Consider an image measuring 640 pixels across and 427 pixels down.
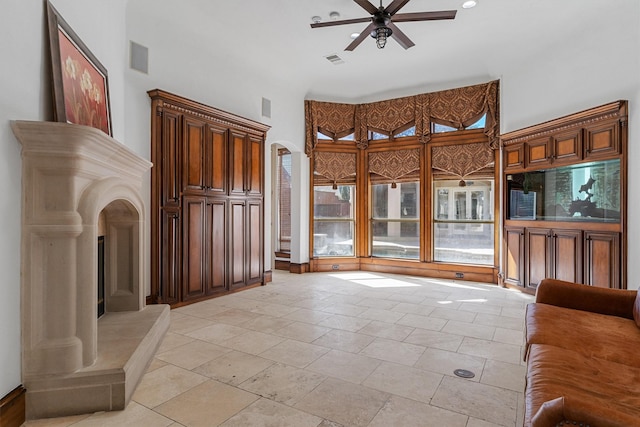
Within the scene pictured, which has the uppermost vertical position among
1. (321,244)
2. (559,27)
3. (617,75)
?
(559,27)

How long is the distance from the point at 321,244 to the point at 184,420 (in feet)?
17.3

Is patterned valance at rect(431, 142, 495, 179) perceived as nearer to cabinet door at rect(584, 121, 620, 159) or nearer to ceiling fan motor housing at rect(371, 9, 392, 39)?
cabinet door at rect(584, 121, 620, 159)

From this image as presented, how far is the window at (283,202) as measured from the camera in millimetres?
7891

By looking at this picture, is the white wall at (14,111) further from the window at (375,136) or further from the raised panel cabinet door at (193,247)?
the window at (375,136)

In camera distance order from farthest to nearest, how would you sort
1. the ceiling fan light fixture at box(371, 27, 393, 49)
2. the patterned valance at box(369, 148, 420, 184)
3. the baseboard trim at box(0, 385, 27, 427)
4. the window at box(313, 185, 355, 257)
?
the window at box(313, 185, 355, 257), the patterned valance at box(369, 148, 420, 184), the ceiling fan light fixture at box(371, 27, 393, 49), the baseboard trim at box(0, 385, 27, 427)

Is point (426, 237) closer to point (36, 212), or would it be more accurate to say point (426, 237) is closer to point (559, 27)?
point (559, 27)

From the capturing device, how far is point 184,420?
2.05 meters

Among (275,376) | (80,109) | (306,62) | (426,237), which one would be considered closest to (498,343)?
(275,376)

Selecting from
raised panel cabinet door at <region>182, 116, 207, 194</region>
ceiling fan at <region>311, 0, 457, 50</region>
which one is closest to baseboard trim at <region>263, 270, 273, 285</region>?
raised panel cabinet door at <region>182, 116, 207, 194</region>

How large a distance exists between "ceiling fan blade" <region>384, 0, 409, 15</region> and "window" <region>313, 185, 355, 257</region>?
3.88m

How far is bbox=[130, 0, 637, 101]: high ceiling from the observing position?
13.8ft

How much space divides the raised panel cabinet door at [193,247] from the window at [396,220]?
3570 millimetres

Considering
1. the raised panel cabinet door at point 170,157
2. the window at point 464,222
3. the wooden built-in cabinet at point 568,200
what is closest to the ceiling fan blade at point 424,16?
the wooden built-in cabinet at point 568,200

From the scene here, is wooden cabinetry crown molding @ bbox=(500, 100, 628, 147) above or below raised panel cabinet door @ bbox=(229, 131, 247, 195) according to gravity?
above
